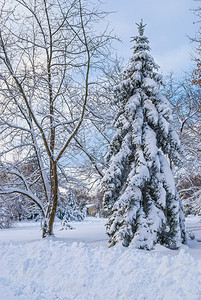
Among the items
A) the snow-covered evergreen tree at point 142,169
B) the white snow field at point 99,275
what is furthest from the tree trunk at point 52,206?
the white snow field at point 99,275

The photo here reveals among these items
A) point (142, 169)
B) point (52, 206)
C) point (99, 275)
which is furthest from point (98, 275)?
point (52, 206)

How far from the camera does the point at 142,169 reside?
8.81 meters

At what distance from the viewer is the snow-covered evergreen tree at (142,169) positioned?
28.5ft

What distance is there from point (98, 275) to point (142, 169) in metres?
4.01

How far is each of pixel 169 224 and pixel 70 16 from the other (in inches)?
322

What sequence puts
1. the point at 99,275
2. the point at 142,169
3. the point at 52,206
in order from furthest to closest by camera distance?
the point at 52,206 → the point at 142,169 → the point at 99,275

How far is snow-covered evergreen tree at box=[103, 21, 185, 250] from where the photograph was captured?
28.5 ft

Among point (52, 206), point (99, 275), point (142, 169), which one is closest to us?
point (99, 275)

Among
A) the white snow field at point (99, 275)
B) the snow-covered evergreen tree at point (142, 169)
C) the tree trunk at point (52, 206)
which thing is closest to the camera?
the white snow field at point (99, 275)

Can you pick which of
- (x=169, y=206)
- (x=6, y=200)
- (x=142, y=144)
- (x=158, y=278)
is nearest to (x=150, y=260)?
(x=158, y=278)

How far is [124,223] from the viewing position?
8.61 m

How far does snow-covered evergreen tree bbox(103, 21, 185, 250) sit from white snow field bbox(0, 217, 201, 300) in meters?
2.30

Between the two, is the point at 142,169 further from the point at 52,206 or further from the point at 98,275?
the point at 52,206

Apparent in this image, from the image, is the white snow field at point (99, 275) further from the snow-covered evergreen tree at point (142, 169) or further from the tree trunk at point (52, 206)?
the tree trunk at point (52, 206)
